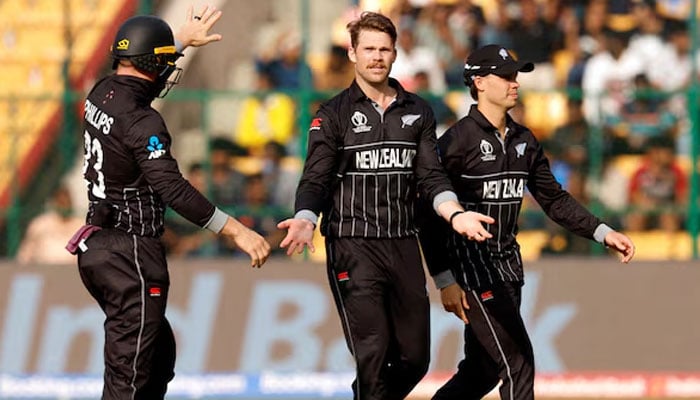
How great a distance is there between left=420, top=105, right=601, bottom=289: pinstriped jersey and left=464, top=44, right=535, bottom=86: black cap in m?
0.23

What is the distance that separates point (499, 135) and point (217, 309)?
228 inches

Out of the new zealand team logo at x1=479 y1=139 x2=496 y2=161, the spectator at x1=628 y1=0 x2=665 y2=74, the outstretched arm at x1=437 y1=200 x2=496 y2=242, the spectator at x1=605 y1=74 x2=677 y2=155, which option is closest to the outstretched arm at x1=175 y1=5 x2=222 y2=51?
the new zealand team logo at x1=479 y1=139 x2=496 y2=161

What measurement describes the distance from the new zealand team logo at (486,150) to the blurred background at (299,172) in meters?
5.38

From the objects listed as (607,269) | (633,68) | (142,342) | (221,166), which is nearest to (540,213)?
(607,269)

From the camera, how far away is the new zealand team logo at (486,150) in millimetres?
9219

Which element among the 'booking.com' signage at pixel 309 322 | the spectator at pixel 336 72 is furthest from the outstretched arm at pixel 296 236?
the spectator at pixel 336 72

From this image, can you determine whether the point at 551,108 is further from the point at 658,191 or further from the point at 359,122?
the point at 359,122

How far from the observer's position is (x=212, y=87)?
52.5 feet

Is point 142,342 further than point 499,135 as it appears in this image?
No

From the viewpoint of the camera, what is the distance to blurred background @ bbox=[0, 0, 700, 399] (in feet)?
47.3

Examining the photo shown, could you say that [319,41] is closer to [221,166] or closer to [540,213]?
→ [221,166]

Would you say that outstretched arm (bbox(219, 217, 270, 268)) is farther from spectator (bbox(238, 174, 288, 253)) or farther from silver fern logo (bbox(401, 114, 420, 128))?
spectator (bbox(238, 174, 288, 253))

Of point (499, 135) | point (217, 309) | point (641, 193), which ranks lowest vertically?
point (217, 309)

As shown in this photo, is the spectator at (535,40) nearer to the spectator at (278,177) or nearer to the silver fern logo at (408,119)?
the spectator at (278,177)
